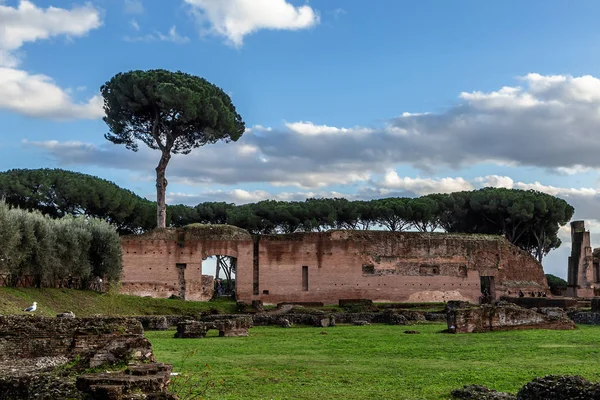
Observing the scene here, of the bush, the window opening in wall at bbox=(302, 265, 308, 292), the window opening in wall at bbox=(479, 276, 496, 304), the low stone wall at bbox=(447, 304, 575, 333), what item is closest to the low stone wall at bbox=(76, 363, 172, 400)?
the low stone wall at bbox=(447, 304, 575, 333)

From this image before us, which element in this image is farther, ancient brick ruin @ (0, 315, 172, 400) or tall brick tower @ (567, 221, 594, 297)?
tall brick tower @ (567, 221, 594, 297)

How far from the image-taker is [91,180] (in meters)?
39.5

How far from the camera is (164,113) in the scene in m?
34.8

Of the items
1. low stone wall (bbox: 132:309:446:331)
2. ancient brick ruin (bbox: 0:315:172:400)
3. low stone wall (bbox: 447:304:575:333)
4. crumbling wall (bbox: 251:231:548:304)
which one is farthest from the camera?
crumbling wall (bbox: 251:231:548:304)

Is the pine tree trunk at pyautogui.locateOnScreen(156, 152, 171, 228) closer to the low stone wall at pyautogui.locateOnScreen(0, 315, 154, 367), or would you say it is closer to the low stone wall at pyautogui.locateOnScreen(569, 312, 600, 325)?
the low stone wall at pyautogui.locateOnScreen(569, 312, 600, 325)

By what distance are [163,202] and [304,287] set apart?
332 inches

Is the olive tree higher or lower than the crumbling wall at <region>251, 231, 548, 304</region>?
higher

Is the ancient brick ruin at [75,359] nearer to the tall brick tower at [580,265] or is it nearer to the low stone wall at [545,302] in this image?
the low stone wall at [545,302]

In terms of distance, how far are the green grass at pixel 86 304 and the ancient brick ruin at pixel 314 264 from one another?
18.9 feet

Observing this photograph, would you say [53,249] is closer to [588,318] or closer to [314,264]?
[314,264]

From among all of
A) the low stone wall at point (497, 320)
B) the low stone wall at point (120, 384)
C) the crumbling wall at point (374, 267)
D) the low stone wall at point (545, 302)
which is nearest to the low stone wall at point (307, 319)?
the low stone wall at point (497, 320)

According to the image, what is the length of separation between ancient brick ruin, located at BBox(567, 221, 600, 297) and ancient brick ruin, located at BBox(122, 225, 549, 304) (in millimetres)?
Result: 4731

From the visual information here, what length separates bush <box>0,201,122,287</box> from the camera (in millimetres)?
21047

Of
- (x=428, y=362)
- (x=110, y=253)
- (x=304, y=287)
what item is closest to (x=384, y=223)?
(x=304, y=287)
